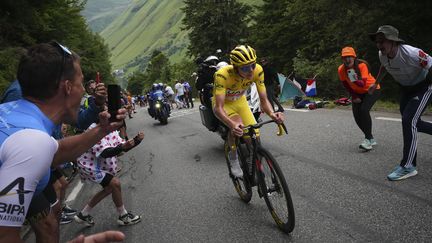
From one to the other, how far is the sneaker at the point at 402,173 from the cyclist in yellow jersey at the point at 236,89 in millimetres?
1832

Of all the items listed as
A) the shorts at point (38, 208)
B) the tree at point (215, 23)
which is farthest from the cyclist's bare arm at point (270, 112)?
the tree at point (215, 23)

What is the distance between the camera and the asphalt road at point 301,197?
13.0ft

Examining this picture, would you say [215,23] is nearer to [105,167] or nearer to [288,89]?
[288,89]

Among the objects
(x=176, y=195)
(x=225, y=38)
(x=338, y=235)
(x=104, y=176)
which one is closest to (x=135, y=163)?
(x=176, y=195)

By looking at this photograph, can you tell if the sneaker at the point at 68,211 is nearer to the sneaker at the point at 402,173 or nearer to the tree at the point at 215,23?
the sneaker at the point at 402,173

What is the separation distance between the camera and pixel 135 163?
9.26 metres

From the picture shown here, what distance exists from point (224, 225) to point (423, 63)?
3.28m

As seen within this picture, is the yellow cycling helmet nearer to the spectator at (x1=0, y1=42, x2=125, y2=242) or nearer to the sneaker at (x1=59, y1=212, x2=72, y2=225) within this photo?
the spectator at (x1=0, y1=42, x2=125, y2=242)

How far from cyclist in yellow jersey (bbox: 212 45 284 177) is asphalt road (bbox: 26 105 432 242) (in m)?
0.88

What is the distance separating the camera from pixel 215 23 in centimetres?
3744

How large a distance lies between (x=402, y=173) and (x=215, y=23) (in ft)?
111

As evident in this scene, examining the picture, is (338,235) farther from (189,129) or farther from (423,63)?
(189,129)

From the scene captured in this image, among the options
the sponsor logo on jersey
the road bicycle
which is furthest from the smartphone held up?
the road bicycle

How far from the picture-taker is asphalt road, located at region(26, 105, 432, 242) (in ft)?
13.0
